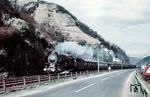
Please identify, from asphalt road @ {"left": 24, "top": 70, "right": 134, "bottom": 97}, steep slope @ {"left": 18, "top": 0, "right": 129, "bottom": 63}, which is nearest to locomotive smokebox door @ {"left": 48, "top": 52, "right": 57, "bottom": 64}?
asphalt road @ {"left": 24, "top": 70, "right": 134, "bottom": 97}

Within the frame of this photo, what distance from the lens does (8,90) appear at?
27.7m

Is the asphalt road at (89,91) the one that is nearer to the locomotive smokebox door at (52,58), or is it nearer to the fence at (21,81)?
the fence at (21,81)

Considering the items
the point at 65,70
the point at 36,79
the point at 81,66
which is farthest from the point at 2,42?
the point at 81,66

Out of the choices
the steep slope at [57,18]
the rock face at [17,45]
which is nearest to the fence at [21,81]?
the rock face at [17,45]

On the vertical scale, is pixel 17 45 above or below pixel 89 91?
above

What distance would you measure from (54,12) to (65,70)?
114420mm

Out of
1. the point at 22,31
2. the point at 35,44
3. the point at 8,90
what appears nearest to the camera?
the point at 8,90

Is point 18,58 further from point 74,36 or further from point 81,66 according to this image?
point 74,36

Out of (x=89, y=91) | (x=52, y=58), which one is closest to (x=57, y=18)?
(x=52, y=58)

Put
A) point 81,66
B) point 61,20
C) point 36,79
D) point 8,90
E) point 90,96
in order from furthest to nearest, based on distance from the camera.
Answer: point 61,20 → point 81,66 → point 36,79 → point 8,90 → point 90,96

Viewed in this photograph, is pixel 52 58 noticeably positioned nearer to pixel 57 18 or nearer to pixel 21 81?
pixel 21 81

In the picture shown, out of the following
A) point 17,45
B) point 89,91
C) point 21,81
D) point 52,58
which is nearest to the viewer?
point 89,91

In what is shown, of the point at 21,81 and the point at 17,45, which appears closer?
the point at 21,81

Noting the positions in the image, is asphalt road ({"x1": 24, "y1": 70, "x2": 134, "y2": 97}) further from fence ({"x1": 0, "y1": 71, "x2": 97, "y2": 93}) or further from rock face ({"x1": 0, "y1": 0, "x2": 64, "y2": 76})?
rock face ({"x1": 0, "y1": 0, "x2": 64, "y2": 76})
